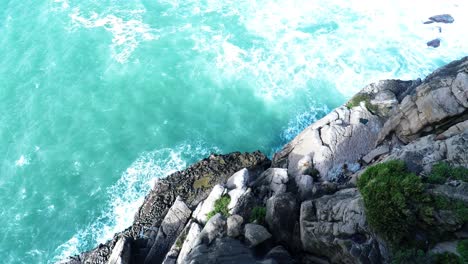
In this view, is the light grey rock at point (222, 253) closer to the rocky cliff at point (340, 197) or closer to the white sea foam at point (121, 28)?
the rocky cliff at point (340, 197)

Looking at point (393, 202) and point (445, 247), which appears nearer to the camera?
point (445, 247)

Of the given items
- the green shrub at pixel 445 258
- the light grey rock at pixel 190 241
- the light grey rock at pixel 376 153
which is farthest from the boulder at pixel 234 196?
the green shrub at pixel 445 258

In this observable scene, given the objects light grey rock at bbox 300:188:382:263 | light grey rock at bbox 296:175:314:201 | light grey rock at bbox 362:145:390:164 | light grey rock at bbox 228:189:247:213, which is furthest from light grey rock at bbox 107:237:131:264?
light grey rock at bbox 362:145:390:164

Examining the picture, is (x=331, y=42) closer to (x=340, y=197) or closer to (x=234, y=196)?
(x=234, y=196)

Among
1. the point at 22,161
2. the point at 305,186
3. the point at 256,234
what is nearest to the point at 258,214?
the point at 256,234

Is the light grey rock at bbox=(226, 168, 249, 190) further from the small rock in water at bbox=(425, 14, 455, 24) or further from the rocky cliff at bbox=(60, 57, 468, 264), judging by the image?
the small rock in water at bbox=(425, 14, 455, 24)

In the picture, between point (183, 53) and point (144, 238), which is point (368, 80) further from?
point (144, 238)

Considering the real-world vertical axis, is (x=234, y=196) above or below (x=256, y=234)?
below
